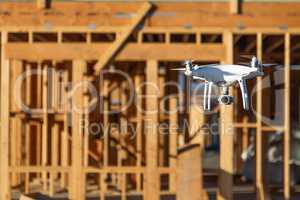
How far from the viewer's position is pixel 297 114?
1516 cm

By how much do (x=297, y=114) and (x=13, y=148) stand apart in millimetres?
8190

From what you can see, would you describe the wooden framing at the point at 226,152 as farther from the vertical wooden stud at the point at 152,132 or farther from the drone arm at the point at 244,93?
the drone arm at the point at 244,93

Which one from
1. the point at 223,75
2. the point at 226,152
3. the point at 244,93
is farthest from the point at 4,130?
the point at 244,93

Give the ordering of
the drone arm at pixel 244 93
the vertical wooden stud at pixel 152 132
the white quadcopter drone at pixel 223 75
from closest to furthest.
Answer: the drone arm at pixel 244 93 → the white quadcopter drone at pixel 223 75 → the vertical wooden stud at pixel 152 132

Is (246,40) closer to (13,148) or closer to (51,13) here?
(51,13)

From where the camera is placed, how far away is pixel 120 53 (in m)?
8.18

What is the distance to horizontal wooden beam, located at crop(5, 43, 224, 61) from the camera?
8125mm

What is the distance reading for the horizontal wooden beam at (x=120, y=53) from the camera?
Answer: 8125mm

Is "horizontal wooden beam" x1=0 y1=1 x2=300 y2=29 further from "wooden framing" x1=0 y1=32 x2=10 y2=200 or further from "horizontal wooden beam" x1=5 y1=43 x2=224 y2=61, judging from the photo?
"wooden framing" x1=0 y1=32 x2=10 y2=200

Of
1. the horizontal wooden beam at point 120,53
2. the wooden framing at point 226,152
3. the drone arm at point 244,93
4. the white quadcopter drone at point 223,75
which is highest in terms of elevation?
the horizontal wooden beam at point 120,53

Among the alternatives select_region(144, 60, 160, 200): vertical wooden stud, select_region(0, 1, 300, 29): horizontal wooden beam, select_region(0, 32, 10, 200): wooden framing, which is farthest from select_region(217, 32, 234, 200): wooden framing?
select_region(0, 32, 10, 200): wooden framing

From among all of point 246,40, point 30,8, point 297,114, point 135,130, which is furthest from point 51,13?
point 297,114

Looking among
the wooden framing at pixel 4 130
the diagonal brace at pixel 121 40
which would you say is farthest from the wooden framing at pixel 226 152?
the wooden framing at pixel 4 130

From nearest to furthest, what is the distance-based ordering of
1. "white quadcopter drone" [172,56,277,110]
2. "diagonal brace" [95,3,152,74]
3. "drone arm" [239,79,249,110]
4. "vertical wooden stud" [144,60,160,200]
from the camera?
"drone arm" [239,79,249,110]
"white quadcopter drone" [172,56,277,110]
"diagonal brace" [95,3,152,74]
"vertical wooden stud" [144,60,160,200]
